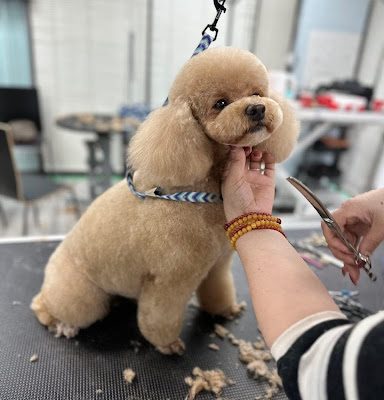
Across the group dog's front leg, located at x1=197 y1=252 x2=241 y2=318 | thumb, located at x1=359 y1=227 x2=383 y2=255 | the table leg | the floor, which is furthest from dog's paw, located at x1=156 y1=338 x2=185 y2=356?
the table leg

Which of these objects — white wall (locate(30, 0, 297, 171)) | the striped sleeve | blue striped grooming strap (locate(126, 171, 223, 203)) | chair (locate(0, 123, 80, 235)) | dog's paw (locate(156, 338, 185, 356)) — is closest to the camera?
the striped sleeve

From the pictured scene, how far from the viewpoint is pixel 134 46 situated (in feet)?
10.4

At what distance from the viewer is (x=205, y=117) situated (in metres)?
0.60

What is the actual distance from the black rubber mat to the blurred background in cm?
178

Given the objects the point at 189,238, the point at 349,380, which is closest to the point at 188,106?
the point at 189,238

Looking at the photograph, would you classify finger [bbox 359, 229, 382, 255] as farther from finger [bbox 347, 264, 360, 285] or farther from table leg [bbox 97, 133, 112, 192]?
table leg [bbox 97, 133, 112, 192]

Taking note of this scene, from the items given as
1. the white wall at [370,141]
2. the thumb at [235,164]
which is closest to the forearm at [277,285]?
the thumb at [235,164]

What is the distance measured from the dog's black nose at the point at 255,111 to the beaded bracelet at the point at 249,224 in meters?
0.16

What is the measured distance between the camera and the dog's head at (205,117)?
56 centimetres

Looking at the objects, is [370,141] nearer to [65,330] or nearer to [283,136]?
[283,136]

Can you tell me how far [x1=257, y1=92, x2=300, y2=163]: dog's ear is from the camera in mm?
675

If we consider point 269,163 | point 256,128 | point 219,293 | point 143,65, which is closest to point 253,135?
point 256,128

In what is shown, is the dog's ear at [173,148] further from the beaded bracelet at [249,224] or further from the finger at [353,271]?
the finger at [353,271]

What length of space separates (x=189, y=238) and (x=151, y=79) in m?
2.89
